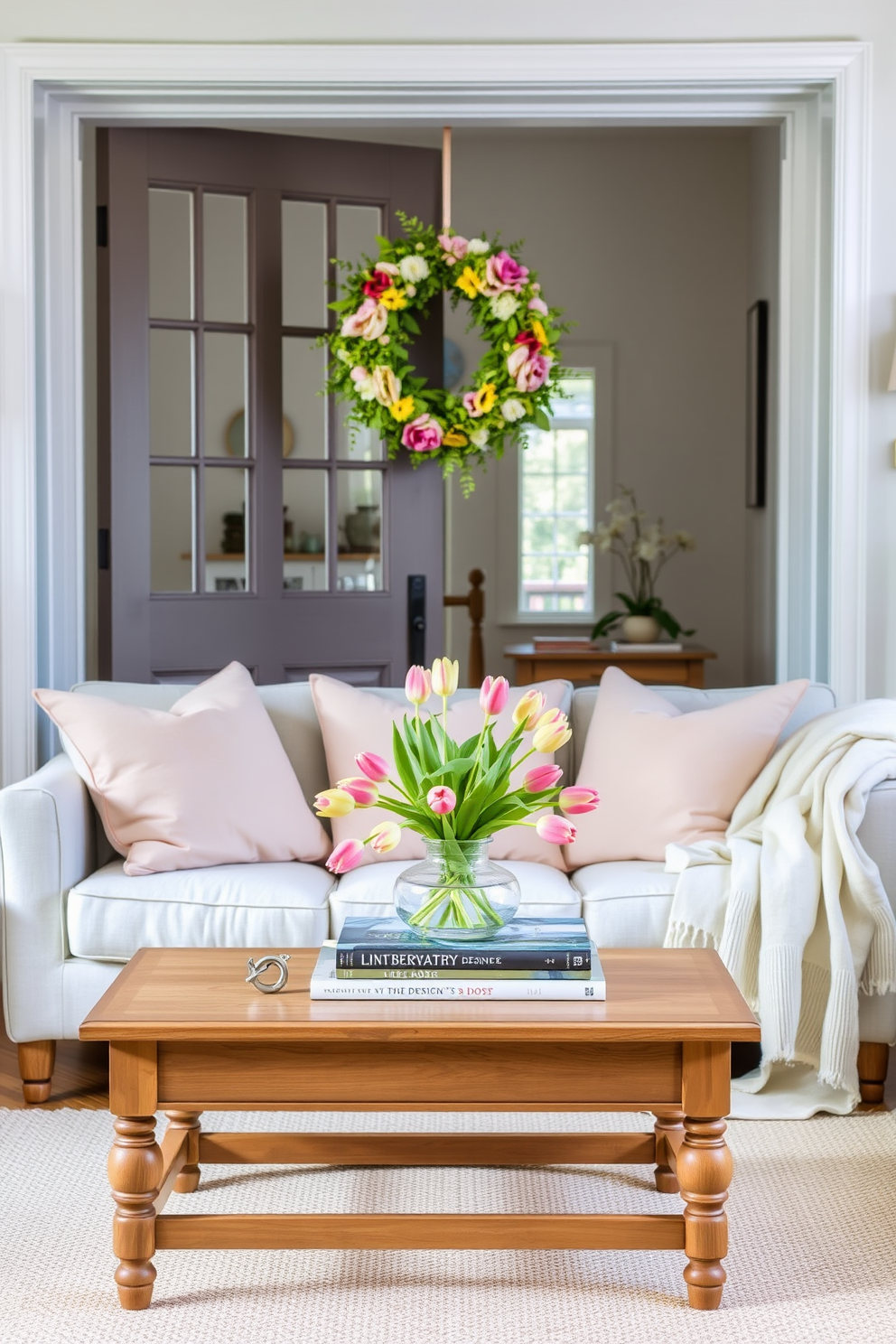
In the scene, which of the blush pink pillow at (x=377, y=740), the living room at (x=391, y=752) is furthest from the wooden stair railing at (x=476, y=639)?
the blush pink pillow at (x=377, y=740)

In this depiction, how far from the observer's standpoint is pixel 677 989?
6.39 ft

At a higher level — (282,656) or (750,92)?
(750,92)

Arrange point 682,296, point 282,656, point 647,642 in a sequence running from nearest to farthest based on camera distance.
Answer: point 282,656 → point 647,642 → point 682,296

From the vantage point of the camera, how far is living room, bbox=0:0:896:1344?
1.86 metres

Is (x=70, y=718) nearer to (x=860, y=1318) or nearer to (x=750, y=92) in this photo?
(x=860, y=1318)

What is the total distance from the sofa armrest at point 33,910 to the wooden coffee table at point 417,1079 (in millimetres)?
871

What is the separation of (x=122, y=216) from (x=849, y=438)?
213 centimetres

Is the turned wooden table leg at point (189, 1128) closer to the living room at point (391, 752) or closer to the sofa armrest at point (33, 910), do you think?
the living room at point (391, 752)

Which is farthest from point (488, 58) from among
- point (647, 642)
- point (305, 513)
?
point (647, 642)

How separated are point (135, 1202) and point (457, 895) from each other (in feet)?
2.04

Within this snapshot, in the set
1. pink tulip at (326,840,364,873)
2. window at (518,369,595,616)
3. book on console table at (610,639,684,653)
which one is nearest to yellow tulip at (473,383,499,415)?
book on console table at (610,639,684,653)

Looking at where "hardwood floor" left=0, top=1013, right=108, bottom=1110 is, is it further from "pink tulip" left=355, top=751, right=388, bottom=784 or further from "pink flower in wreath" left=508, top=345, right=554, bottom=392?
"pink flower in wreath" left=508, top=345, right=554, bottom=392

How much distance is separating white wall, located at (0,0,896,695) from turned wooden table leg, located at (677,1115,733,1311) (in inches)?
79.7

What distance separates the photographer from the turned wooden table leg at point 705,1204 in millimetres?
1836
